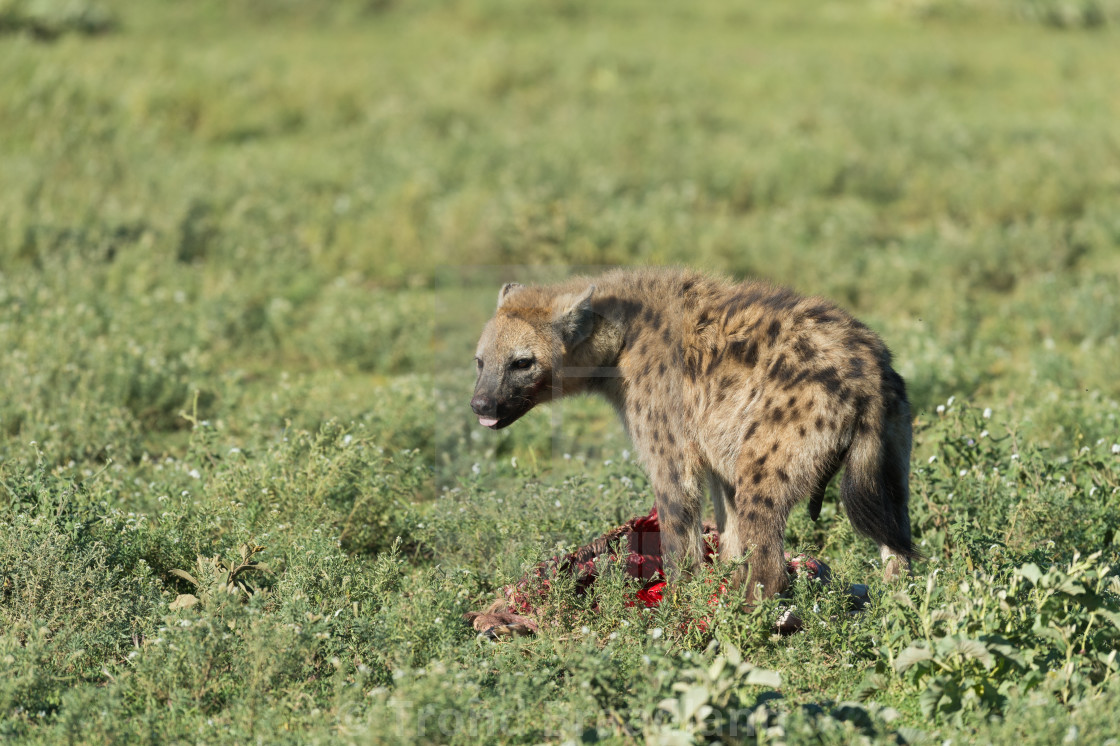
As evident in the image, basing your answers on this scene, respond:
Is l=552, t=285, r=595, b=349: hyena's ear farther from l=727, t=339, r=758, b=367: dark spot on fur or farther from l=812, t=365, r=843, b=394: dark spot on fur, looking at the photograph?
l=812, t=365, r=843, b=394: dark spot on fur

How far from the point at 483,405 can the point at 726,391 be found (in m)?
1.24

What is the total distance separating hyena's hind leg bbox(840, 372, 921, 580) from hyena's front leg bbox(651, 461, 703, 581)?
766mm

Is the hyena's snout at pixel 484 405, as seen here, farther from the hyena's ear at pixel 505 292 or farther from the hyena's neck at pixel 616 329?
the hyena's ear at pixel 505 292

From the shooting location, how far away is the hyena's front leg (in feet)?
18.9

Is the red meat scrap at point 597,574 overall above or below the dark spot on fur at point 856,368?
below

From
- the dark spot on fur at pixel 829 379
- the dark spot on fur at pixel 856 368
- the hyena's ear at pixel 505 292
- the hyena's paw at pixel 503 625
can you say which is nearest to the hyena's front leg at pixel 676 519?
the hyena's paw at pixel 503 625

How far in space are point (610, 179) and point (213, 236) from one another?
443 centimetres

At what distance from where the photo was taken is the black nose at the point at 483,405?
6.11 meters

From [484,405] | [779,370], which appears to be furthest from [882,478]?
[484,405]

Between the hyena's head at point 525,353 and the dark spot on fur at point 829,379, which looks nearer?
the dark spot on fur at point 829,379

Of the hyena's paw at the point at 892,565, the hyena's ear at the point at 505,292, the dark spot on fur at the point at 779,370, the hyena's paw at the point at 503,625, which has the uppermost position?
the dark spot on fur at the point at 779,370

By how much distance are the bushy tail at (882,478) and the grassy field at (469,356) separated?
274 mm

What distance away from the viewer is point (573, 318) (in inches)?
241

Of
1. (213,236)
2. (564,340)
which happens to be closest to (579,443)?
(564,340)
